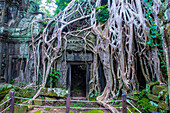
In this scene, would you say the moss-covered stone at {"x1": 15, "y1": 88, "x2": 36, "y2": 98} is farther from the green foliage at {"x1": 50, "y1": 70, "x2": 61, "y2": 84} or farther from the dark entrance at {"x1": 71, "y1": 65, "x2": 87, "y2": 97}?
the dark entrance at {"x1": 71, "y1": 65, "x2": 87, "y2": 97}

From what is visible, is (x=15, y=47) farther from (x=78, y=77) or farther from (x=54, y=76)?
(x=78, y=77)

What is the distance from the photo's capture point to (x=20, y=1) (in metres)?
5.59

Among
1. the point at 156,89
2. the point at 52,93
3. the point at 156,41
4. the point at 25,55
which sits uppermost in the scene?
the point at 156,41

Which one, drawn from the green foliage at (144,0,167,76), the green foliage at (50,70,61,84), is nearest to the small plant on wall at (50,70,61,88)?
the green foliage at (50,70,61,84)

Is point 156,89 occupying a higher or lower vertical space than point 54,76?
lower

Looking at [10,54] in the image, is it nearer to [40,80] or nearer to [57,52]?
[40,80]

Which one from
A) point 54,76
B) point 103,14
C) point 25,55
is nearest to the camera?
point 54,76

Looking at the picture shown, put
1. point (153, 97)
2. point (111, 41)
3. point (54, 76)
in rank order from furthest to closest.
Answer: point (54, 76)
point (111, 41)
point (153, 97)

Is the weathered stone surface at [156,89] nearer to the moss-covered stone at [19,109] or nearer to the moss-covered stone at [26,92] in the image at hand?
the moss-covered stone at [19,109]

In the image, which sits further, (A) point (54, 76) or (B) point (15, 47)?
(B) point (15, 47)

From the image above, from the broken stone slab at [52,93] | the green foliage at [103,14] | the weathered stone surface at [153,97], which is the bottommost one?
the broken stone slab at [52,93]

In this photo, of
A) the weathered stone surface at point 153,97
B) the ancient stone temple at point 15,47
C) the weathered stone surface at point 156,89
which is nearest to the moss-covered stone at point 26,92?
the ancient stone temple at point 15,47

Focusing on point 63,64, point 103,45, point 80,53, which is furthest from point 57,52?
point 103,45

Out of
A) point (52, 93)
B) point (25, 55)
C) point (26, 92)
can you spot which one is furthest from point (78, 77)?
point (26, 92)
